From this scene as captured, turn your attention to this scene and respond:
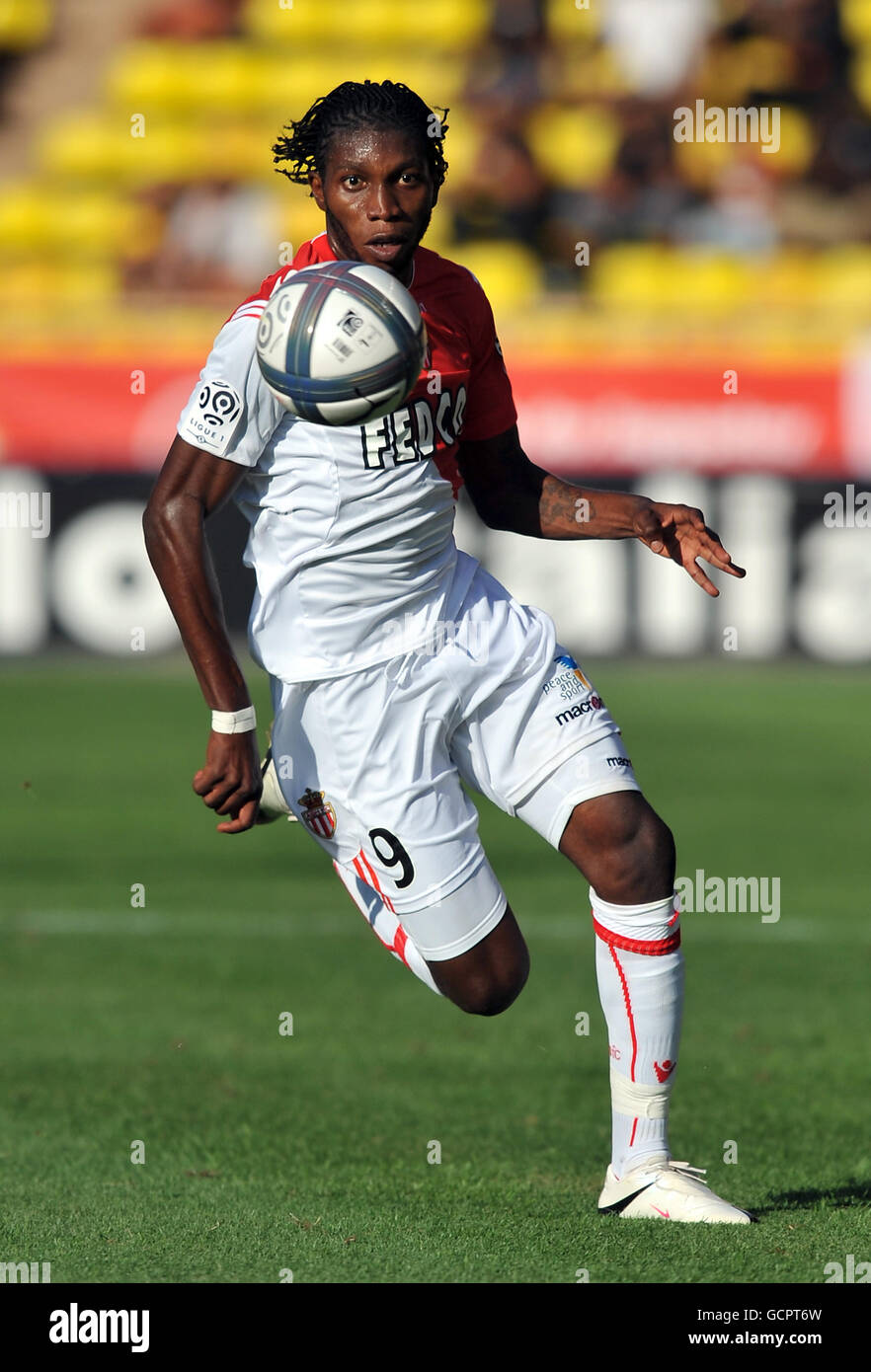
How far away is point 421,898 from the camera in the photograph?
4.45 meters

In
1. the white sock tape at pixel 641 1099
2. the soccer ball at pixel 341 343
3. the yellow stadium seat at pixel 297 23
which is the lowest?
the white sock tape at pixel 641 1099

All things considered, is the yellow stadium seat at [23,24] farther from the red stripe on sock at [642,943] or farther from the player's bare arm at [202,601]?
the red stripe on sock at [642,943]

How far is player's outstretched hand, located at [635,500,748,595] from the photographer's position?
14.3 ft

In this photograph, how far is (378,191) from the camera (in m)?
4.11

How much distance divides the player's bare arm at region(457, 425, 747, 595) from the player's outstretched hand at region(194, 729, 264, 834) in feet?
3.42

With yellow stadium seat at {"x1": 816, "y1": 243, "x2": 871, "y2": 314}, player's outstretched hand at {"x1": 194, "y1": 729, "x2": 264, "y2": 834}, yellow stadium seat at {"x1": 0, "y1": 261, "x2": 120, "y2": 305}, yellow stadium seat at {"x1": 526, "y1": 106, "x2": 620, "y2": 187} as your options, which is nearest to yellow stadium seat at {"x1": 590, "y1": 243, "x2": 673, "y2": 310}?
yellow stadium seat at {"x1": 526, "y1": 106, "x2": 620, "y2": 187}

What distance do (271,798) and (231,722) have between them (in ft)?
2.02

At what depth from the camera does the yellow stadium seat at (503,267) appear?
1758 cm

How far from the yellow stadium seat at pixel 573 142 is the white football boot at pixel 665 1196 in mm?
15588

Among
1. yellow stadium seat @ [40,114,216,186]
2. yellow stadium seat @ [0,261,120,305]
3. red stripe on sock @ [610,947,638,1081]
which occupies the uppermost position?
yellow stadium seat @ [40,114,216,186]

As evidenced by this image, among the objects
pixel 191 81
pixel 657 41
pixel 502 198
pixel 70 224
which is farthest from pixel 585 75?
pixel 70 224

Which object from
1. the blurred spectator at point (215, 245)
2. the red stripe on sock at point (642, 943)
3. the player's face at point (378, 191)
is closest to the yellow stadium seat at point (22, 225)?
the blurred spectator at point (215, 245)

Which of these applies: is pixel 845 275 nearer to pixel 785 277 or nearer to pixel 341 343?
pixel 785 277

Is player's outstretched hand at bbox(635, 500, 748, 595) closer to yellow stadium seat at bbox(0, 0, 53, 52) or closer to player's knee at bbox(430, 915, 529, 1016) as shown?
player's knee at bbox(430, 915, 529, 1016)
